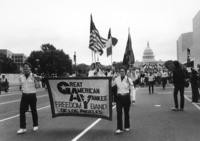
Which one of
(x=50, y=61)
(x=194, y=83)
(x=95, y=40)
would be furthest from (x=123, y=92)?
(x=50, y=61)

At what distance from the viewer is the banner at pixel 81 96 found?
1008cm

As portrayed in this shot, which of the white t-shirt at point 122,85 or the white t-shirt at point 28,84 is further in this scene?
the white t-shirt at point 28,84

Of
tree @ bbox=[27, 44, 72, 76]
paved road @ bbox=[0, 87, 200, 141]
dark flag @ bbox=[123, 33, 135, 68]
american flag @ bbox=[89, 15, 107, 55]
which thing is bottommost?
paved road @ bbox=[0, 87, 200, 141]

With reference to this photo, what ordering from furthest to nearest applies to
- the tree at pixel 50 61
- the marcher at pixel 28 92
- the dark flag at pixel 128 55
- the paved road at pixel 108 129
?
1. the tree at pixel 50 61
2. the dark flag at pixel 128 55
3. the marcher at pixel 28 92
4. the paved road at pixel 108 129

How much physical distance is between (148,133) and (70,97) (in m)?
2.35

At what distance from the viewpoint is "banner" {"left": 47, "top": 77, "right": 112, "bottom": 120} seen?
33.1 feet

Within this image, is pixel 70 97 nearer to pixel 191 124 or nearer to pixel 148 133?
pixel 148 133

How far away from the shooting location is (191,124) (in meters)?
10.8

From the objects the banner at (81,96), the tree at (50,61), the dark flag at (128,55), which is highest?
the tree at (50,61)

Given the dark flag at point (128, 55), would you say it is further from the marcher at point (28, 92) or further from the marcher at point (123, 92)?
the marcher at point (28, 92)

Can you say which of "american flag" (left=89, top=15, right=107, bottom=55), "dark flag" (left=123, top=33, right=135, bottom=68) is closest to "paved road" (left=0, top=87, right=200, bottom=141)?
"dark flag" (left=123, top=33, right=135, bottom=68)

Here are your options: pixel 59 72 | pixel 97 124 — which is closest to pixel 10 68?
pixel 59 72

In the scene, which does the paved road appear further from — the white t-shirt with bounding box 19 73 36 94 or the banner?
the white t-shirt with bounding box 19 73 36 94

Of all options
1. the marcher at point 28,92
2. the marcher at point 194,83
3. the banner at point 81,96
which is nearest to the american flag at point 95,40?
the marcher at point 194,83
